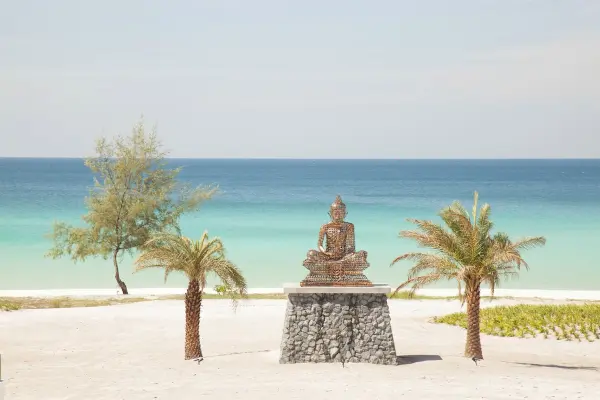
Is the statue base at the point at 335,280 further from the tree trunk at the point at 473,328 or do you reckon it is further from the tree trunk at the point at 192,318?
the tree trunk at the point at 473,328

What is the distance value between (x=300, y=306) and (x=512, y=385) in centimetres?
610

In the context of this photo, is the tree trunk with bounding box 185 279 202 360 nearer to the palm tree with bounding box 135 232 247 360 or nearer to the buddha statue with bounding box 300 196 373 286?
the palm tree with bounding box 135 232 247 360

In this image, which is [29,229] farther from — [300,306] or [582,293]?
[300,306]

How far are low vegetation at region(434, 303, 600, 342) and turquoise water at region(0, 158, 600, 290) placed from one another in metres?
21.8

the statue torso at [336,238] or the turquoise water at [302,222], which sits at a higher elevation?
the turquoise water at [302,222]

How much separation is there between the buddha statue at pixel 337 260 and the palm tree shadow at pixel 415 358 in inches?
102

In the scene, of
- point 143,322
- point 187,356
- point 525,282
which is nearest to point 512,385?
point 187,356

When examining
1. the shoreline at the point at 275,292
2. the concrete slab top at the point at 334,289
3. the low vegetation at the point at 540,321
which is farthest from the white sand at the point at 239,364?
the shoreline at the point at 275,292

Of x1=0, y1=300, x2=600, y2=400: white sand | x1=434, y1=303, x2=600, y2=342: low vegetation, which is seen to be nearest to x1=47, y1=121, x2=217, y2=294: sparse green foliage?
x1=0, y1=300, x2=600, y2=400: white sand

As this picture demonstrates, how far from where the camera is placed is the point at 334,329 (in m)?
24.8

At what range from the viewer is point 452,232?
26.5 m

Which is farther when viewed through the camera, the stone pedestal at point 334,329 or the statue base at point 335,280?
the statue base at point 335,280

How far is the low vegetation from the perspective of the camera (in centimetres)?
3169

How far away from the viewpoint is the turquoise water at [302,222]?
6221cm
